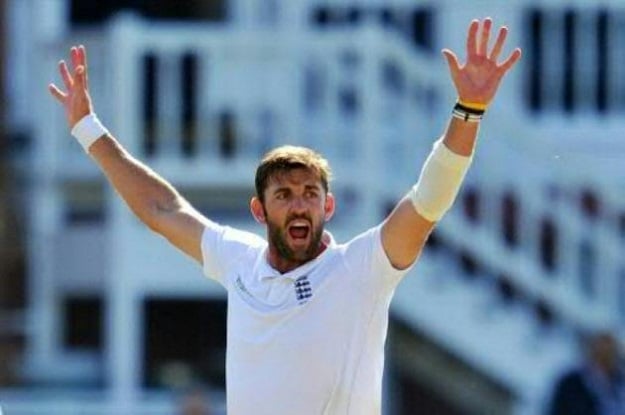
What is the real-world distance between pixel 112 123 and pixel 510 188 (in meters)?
2.23

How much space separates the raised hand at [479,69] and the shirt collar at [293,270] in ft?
2.00

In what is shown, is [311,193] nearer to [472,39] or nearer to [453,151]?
[453,151]

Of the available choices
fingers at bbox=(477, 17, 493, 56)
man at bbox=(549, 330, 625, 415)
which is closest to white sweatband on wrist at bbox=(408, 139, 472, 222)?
fingers at bbox=(477, 17, 493, 56)

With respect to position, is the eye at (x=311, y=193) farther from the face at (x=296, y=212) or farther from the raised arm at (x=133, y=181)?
the raised arm at (x=133, y=181)

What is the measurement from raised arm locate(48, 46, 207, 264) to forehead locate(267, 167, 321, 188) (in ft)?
2.10

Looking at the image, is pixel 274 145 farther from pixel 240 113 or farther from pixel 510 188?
pixel 510 188

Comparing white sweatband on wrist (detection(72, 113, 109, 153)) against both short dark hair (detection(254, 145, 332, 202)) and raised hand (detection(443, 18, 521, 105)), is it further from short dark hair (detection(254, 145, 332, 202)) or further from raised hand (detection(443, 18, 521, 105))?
raised hand (detection(443, 18, 521, 105))

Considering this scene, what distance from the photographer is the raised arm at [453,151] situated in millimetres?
7074

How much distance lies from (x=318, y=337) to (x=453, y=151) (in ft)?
2.00

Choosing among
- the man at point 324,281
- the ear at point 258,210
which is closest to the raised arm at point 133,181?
the ear at point 258,210

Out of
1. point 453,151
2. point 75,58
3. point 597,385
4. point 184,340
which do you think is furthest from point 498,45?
point 184,340

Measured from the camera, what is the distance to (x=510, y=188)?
15.1 metres

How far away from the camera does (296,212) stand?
722cm

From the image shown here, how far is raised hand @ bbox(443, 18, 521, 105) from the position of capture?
23.2 ft
